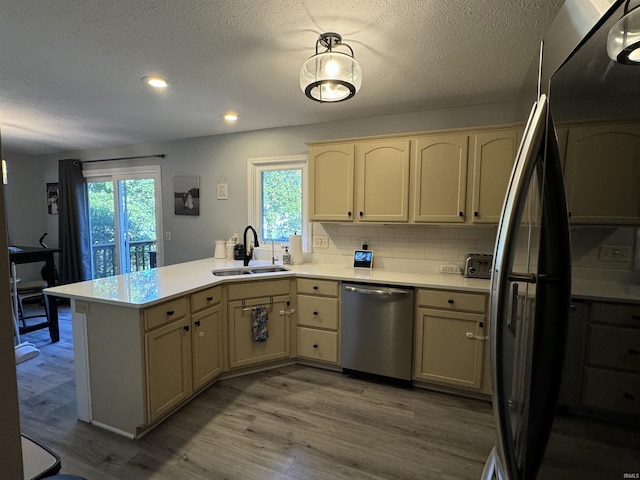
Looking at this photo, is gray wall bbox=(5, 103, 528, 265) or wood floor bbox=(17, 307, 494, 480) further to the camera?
gray wall bbox=(5, 103, 528, 265)

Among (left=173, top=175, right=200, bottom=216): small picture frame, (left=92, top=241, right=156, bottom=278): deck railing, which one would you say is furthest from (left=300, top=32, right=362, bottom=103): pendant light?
(left=92, top=241, right=156, bottom=278): deck railing

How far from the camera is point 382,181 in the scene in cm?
276

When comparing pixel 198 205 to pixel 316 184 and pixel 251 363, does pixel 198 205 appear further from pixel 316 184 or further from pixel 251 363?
pixel 251 363

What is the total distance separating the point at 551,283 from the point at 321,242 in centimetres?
275

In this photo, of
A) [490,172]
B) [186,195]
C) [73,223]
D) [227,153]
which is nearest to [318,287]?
[490,172]

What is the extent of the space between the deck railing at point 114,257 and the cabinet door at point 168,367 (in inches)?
102

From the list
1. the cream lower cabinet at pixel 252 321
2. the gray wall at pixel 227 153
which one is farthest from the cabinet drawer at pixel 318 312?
the gray wall at pixel 227 153

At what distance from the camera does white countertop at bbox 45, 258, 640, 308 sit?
1994mm

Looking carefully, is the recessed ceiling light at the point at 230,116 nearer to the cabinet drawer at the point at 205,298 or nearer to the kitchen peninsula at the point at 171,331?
the kitchen peninsula at the point at 171,331

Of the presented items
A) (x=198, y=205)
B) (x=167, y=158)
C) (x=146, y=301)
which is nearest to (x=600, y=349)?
(x=146, y=301)

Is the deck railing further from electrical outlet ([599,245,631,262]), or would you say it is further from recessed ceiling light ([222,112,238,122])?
electrical outlet ([599,245,631,262])

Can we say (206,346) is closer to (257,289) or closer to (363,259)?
(257,289)

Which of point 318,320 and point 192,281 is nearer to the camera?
point 192,281

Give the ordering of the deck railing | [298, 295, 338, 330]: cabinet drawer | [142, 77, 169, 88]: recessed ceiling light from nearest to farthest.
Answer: [142, 77, 169, 88]: recessed ceiling light, [298, 295, 338, 330]: cabinet drawer, the deck railing
